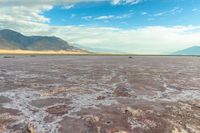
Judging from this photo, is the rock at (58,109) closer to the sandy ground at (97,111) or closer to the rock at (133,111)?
the sandy ground at (97,111)

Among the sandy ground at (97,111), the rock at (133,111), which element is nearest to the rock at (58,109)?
the sandy ground at (97,111)

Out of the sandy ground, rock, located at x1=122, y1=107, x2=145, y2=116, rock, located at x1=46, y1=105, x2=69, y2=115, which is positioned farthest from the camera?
rock, located at x1=46, y1=105, x2=69, y2=115

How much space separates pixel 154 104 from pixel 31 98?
12278 mm

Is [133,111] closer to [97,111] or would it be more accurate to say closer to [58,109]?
[97,111]

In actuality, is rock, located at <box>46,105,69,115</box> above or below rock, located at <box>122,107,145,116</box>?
below

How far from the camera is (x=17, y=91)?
25.9 metres

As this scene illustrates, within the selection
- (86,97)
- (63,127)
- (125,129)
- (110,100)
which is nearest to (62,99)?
(86,97)

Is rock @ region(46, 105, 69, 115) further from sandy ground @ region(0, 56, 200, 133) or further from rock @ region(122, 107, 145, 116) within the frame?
rock @ region(122, 107, 145, 116)

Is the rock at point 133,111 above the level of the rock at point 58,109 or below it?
above

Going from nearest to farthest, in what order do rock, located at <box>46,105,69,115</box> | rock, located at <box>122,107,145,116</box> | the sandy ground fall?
the sandy ground < rock, located at <box>122,107,145,116</box> < rock, located at <box>46,105,69,115</box>

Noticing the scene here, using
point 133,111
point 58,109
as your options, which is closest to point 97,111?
point 133,111

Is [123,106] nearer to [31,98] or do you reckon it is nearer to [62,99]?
[62,99]

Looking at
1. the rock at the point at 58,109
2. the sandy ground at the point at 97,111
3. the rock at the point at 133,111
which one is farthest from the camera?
the rock at the point at 58,109

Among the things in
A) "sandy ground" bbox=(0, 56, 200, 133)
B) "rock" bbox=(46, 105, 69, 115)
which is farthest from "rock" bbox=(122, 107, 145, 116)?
"rock" bbox=(46, 105, 69, 115)
